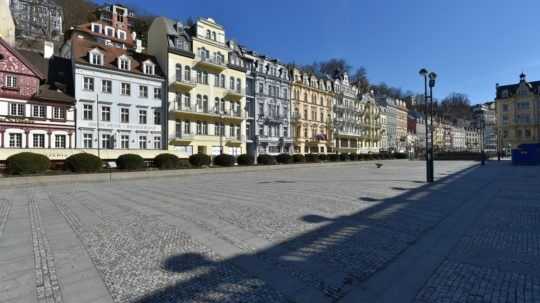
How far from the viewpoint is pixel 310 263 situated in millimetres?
5398

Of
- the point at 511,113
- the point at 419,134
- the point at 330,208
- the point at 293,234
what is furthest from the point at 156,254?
the point at 419,134

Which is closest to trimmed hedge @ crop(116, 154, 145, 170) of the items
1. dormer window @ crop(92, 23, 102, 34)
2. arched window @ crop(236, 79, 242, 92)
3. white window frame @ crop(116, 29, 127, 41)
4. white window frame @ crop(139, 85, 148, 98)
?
A: white window frame @ crop(139, 85, 148, 98)

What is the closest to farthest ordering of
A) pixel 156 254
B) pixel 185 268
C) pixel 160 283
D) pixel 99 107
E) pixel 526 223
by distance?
1. pixel 160 283
2. pixel 185 268
3. pixel 156 254
4. pixel 526 223
5. pixel 99 107

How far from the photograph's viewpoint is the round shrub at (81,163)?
22438 millimetres

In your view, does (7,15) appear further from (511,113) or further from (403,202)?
(511,113)

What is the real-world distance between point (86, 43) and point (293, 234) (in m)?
38.4

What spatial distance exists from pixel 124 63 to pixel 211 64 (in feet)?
35.1

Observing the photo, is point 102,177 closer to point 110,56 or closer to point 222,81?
point 110,56

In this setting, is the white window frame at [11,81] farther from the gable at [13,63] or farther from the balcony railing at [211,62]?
the balcony railing at [211,62]

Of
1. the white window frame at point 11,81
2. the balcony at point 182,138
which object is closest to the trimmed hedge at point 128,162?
the balcony at point 182,138

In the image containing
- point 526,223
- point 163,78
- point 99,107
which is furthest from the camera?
point 163,78

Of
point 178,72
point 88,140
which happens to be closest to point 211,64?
Answer: point 178,72

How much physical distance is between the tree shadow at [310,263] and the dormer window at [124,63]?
114ft

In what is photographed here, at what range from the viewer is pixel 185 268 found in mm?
5148
